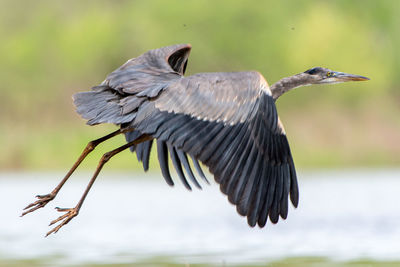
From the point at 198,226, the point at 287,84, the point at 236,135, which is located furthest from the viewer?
the point at 198,226

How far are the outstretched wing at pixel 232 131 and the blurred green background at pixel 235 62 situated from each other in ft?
48.8

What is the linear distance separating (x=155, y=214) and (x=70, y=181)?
7746 millimetres

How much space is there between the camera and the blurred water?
30.1ft

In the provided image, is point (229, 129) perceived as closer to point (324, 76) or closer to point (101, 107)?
point (101, 107)

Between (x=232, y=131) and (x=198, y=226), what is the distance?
18.2 ft

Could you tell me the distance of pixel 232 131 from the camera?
660 cm

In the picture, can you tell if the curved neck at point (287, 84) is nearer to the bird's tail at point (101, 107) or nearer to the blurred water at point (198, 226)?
the bird's tail at point (101, 107)

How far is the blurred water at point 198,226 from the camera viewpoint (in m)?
9.18

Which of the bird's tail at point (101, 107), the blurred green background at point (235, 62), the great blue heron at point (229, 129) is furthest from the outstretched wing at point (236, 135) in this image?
the blurred green background at point (235, 62)

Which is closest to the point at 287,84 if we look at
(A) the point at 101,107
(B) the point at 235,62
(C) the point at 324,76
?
(C) the point at 324,76

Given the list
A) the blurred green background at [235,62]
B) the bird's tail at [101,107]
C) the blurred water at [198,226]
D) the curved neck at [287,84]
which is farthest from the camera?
the blurred green background at [235,62]

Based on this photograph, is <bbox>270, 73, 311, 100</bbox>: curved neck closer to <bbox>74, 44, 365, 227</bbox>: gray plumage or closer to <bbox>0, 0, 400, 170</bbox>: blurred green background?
<bbox>74, 44, 365, 227</bbox>: gray plumage

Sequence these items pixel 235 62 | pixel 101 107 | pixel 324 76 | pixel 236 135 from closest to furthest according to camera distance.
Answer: pixel 236 135 → pixel 101 107 → pixel 324 76 → pixel 235 62

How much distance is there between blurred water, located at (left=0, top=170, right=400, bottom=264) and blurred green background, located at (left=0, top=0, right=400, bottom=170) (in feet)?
10.5
